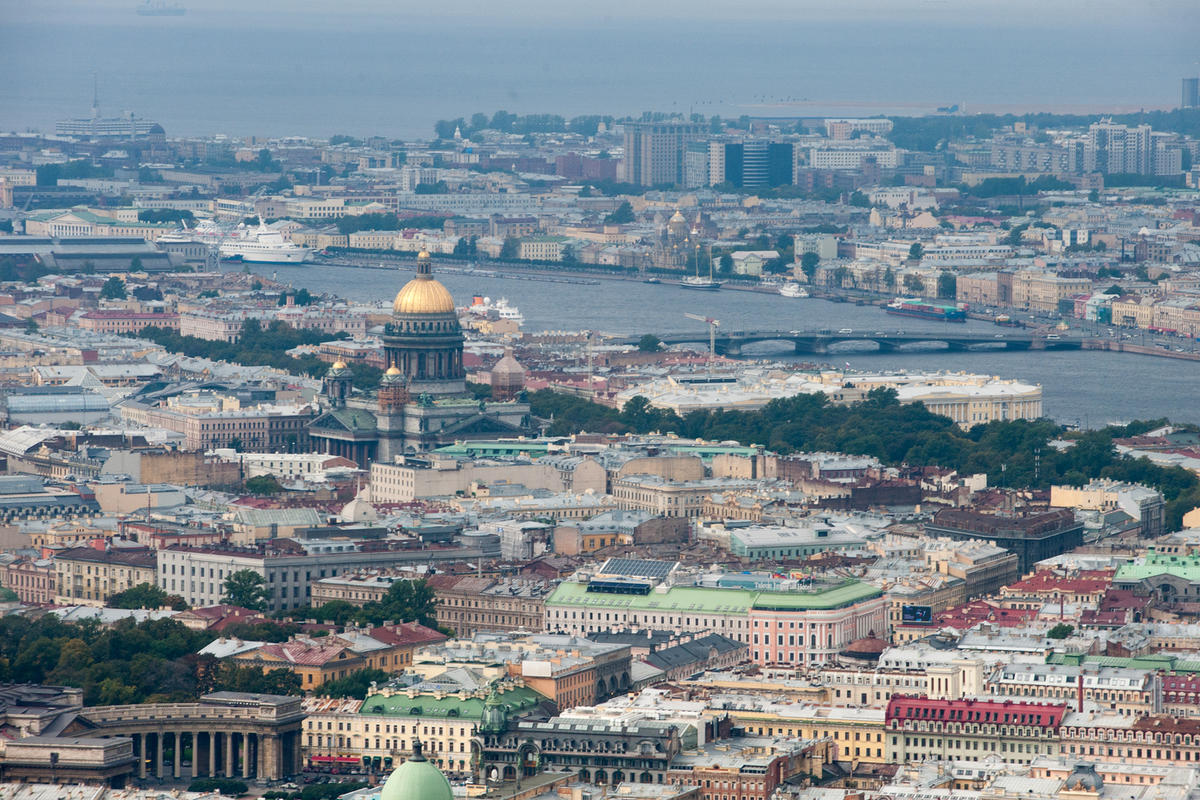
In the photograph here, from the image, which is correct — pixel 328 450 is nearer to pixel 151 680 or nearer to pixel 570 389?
pixel 570 389

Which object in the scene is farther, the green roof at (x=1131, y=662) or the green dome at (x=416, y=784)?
the green roof at (x=1131, y=662)

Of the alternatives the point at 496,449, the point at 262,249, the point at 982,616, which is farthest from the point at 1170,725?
the point at 262,249

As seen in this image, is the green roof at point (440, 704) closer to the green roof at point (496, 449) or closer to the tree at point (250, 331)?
the green roof at point (496, 449)

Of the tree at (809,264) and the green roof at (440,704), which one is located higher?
the green roof at (440,704)

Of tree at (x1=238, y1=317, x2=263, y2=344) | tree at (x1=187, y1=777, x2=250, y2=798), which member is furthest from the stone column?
tree at (x1=238, y1=317, x2=263, y2=344)

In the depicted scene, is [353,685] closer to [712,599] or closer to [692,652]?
[692,652]

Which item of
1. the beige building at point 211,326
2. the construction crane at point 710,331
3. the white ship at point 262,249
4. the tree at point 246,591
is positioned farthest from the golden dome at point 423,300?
the white ship at point 262,249
